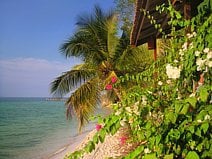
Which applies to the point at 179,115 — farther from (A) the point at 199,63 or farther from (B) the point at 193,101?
(A) the point at 199,63

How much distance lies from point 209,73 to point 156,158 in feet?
2.19

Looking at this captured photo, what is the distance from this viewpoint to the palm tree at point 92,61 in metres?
11.6

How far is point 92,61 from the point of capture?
12.7m

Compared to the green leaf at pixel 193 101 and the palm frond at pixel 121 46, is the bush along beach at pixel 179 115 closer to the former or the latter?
the green leaf at pixel 193 101

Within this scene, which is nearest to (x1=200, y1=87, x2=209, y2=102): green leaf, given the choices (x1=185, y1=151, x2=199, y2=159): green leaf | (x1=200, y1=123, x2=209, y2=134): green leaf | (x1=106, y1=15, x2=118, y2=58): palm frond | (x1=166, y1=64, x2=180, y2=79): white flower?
(x1=200, y1=123, x2=209, y2=134): green leaf

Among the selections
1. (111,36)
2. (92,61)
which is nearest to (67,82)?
(92,61)

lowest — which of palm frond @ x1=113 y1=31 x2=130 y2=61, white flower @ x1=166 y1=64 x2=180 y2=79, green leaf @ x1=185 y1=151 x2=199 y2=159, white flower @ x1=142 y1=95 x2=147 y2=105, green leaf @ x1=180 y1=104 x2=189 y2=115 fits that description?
green leaf @ x1=185 y1=151 x2=199 y2=159

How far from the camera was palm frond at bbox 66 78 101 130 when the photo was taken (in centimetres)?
1152

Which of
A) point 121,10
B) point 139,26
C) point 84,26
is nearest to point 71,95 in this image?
point 84,26

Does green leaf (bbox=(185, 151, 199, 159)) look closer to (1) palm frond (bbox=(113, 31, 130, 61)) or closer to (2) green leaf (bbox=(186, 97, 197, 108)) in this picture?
(2) green leaf (bbox=(186, 97, 197, 108))

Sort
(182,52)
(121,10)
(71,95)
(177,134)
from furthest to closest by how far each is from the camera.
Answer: (121,10) < (71,95) < (182,52) < (177,134)

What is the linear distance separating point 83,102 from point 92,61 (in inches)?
69.4

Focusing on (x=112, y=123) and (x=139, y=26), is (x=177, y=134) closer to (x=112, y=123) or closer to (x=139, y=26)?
(x=112, y=123)

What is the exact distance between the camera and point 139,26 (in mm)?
6242
